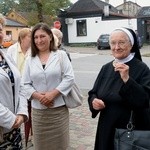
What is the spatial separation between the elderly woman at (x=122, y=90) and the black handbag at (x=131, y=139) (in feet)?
0.34

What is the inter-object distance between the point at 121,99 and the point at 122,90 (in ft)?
0.43

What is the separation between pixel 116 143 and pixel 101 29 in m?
34.8

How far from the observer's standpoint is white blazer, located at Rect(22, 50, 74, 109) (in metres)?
4.18

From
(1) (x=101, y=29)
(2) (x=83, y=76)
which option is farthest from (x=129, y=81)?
(1) (x=101, y=29)

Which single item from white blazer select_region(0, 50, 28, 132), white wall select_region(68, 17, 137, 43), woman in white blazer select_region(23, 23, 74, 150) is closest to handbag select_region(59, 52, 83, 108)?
woman in white blazer select_region(23, 23, 74, 150)

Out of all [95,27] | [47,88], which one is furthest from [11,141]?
[95,27]

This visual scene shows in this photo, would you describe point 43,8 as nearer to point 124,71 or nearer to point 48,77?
point 48,77

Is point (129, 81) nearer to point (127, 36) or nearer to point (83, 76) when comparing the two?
point (127, 36)

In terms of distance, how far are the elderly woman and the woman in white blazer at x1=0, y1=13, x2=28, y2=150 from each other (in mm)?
761

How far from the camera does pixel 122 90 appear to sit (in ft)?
9.84

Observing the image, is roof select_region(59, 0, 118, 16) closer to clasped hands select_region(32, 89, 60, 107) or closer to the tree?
the tree

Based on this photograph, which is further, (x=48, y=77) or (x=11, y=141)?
(x=48, y=77)

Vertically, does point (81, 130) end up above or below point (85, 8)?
below

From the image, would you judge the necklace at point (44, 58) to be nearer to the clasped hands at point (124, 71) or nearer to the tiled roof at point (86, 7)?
the clasped hands at point (124, 71)
